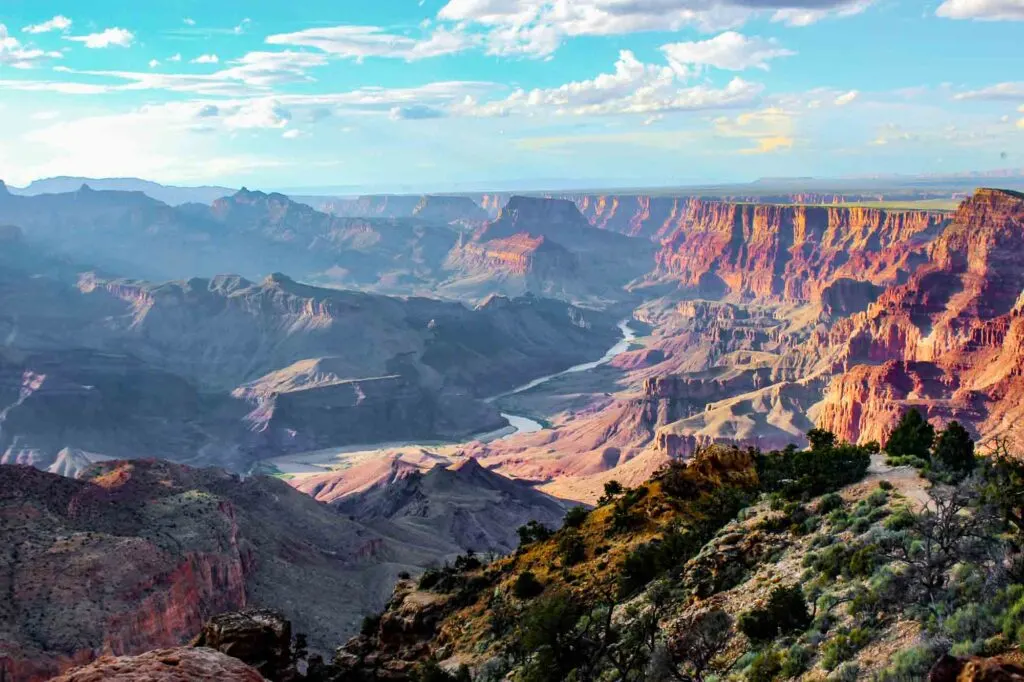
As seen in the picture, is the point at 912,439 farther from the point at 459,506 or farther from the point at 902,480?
the point at 459,506

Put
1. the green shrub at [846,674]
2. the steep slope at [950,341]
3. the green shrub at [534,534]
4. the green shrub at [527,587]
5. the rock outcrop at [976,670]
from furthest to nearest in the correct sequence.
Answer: the steep slope at [950,341] < the green shrub at [534,534] < the green shrub at [527,587] < the green shrub at [846,674] < the rock outcrop at [976,670]

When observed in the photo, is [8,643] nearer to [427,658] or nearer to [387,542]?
[427,658]

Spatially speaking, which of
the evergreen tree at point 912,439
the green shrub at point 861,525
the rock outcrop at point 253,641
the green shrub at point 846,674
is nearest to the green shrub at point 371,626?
the rock outcrop at point 253,641

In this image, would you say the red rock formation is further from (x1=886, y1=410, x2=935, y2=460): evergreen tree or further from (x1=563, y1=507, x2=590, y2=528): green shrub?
(x1=886, y1=410, x2=935, y2=460): evergreen tree

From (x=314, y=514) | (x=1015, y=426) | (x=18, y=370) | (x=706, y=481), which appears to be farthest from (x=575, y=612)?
(x=18, y=370)

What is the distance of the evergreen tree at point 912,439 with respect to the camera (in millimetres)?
49938

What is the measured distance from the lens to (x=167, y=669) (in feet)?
64.4

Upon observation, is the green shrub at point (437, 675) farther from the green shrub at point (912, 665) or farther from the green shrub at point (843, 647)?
the green shrub at point (912, 665)

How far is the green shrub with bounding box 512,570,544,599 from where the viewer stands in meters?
36.9

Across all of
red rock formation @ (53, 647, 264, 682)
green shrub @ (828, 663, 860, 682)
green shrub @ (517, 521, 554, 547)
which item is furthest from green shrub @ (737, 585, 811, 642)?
green shrub @ (517, 521, 554, 547)

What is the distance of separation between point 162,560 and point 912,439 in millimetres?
44343

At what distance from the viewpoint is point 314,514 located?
93875 millimetres

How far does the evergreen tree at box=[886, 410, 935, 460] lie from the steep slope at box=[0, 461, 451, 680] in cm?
3762

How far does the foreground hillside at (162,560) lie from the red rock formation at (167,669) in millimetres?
28712
